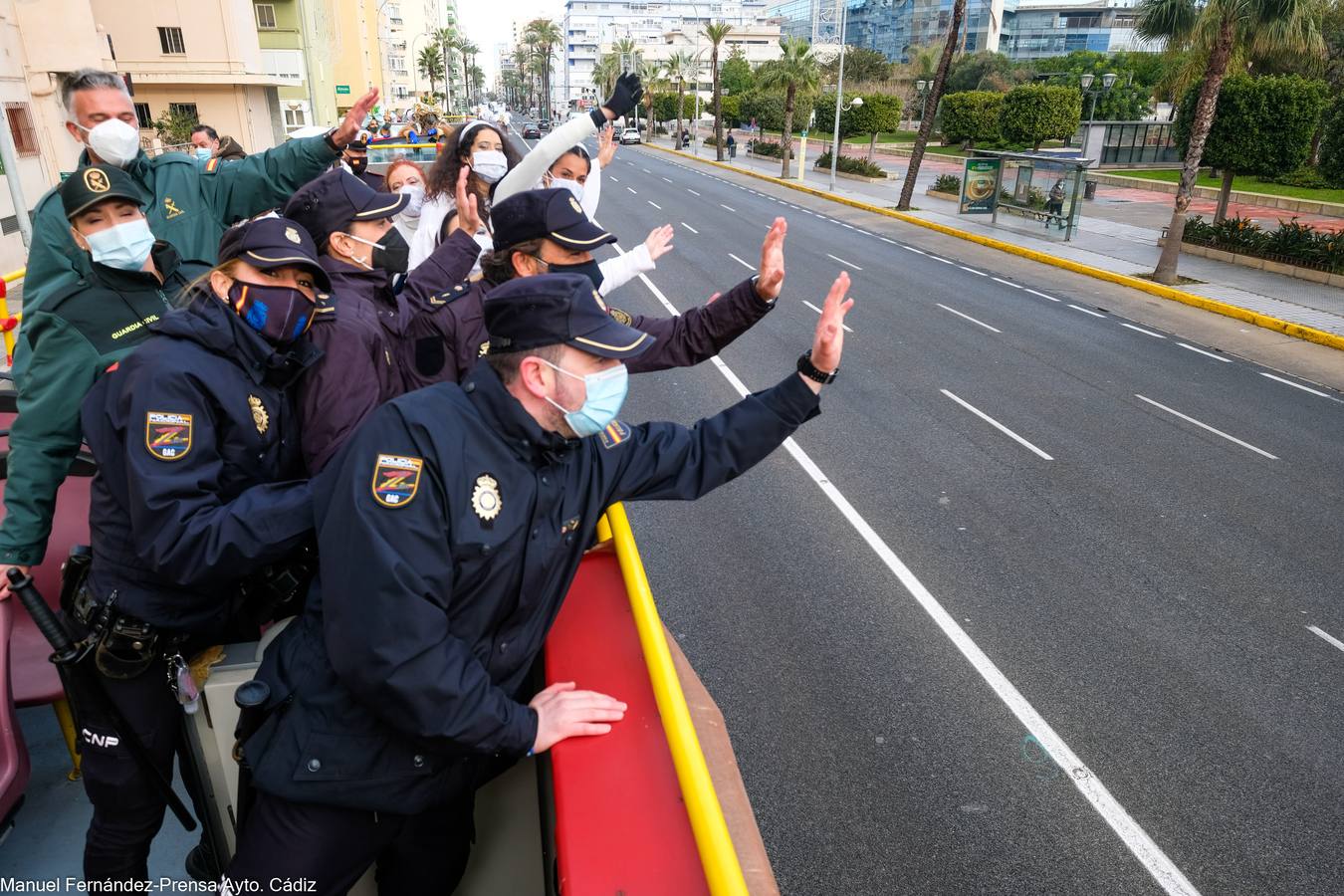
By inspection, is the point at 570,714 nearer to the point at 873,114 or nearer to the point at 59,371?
the point at 59,371

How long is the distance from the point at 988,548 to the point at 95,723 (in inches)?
227

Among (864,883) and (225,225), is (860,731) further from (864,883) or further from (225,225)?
(225,225)

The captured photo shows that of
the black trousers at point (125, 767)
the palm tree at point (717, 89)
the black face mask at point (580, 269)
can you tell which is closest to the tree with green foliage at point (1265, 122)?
the black face mask at point (580, 269)

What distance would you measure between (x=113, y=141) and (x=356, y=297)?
6.51ft

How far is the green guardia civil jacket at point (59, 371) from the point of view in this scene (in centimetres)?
272

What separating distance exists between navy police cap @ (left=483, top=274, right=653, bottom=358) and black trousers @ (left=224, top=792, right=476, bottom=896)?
3.80 ft

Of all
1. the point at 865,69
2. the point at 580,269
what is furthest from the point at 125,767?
the point at 865,69

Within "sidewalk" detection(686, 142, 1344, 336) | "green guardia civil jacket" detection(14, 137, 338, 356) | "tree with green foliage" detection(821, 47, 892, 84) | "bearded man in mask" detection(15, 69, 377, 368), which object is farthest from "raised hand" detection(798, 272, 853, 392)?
"tree with green foliage" detection(821, 47, 892, 84)

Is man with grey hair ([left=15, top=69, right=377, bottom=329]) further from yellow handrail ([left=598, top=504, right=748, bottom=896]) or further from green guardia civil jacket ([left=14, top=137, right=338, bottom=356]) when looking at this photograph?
yellow handrail ([left=598, top=504, right=748, bottom=896])

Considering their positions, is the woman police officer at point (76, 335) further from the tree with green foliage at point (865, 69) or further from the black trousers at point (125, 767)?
the tree with green foliage at point (865, 69)

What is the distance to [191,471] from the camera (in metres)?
2.22

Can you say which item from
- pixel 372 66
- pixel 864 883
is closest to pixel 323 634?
pixel 864 883

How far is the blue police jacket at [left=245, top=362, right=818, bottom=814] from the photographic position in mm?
1899

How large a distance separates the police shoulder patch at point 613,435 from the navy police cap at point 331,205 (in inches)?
62.1
